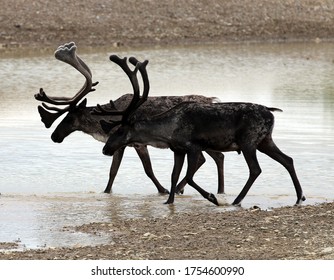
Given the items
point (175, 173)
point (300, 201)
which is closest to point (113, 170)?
point (175, 173)

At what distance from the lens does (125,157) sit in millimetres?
16422

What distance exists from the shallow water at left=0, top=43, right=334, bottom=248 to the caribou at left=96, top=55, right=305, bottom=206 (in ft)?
1.50

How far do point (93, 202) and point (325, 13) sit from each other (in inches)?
1137

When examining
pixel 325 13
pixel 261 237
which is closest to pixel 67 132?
pixel 261 237

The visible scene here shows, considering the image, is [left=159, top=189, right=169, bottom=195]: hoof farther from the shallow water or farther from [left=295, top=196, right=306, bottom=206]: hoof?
[left=295, top=196, right=306, bottom=206]: hoof

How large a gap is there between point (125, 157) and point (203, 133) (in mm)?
4024

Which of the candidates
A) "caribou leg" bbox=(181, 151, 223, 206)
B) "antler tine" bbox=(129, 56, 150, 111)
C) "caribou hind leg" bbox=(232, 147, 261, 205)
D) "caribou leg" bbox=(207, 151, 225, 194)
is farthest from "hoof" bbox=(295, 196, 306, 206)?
"antler tine" bbox=(129, 56, 150, 111)

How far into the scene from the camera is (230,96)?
76.8ft

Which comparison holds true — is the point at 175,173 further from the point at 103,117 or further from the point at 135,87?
the point at 103,117

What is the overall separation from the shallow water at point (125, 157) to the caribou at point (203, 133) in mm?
458

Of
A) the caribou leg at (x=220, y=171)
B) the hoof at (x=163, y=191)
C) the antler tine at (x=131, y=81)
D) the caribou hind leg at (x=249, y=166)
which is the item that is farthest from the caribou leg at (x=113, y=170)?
the caribou hind leg at (x=249, y=166)

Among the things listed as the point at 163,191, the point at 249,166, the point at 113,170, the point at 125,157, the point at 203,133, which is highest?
the point at 203,133

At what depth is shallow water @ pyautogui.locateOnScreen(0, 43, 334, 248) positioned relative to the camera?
12328 mm

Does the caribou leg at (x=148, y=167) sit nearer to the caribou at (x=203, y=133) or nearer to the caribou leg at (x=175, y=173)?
the caribou at (x=203, y=133)
